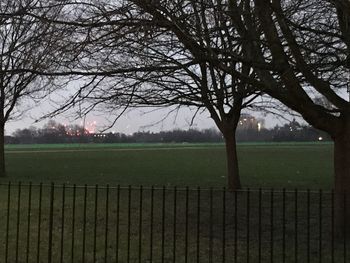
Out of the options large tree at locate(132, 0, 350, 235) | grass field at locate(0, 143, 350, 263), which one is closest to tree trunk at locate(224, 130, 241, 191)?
grass field at locate(0, 143, 350, 263)

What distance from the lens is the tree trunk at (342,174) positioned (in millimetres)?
9945

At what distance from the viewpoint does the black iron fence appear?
801cm

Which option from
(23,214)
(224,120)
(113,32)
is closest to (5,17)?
(113,32)

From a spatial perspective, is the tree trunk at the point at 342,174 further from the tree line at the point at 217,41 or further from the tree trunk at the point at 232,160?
the tree trunk at the point at 232,160

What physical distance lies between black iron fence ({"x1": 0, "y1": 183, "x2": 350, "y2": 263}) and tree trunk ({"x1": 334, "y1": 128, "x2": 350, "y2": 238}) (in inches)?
11.9

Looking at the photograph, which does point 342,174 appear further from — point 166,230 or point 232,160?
point 232,160

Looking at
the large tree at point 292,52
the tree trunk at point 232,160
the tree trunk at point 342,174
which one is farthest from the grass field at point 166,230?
the large tree at point 292,52

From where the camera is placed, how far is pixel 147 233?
10.5 m

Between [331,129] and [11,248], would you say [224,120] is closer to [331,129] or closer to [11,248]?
[331,129]

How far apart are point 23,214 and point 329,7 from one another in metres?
8.26

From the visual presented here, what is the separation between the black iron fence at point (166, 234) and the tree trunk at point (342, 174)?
11.9 inches

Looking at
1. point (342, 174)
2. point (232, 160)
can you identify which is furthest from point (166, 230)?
point (232, 160)

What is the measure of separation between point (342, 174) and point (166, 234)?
357 centimetres

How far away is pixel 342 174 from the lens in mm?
10211
